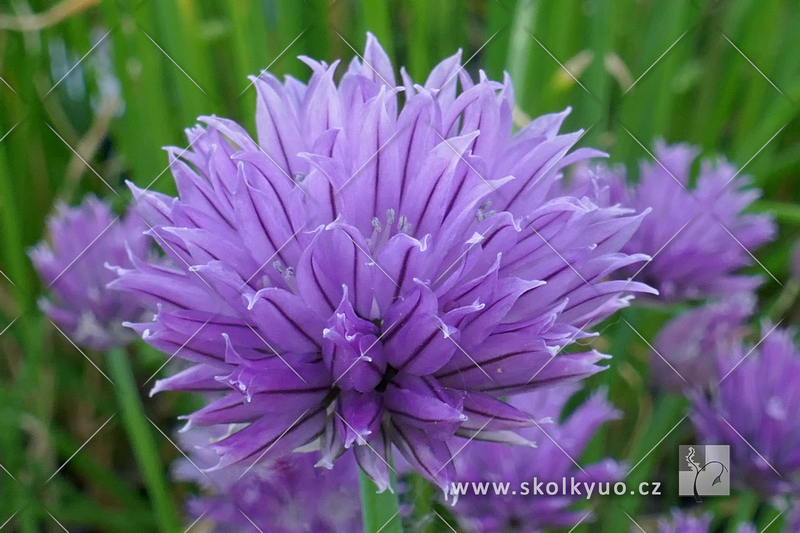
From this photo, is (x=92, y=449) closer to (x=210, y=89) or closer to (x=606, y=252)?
(x=210, y=89)

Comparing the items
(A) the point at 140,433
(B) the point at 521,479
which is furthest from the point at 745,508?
(A) the point at 140,433

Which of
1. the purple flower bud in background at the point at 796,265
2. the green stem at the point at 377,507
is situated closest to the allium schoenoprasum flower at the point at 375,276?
the green stem at the point at 377,507

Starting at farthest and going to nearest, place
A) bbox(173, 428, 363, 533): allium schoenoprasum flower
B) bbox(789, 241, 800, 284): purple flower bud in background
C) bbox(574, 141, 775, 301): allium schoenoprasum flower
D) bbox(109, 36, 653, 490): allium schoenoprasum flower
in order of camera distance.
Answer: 1. bbox(789, 241, 800, 284): purple flower bud in background
2. bbox(574, 141, 775, 301): allium schoenoprasum flower
3. bbox(173, 428, 363, 533): allium schoenoprasum flower
4. bbox(109, 36, 653, 490): allium schoenoprasum flower

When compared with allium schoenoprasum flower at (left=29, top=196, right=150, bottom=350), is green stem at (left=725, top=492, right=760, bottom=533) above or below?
below

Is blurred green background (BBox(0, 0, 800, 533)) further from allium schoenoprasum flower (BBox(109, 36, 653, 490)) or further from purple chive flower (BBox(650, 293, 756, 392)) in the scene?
allium schoenoprasum flower (BBox(109, 36, 653, 490))

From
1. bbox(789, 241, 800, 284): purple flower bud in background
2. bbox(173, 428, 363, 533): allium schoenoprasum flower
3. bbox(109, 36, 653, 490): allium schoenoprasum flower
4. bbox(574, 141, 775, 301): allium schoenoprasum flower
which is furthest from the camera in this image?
bbox(789, 241, 800, 284): purple flower bud in background

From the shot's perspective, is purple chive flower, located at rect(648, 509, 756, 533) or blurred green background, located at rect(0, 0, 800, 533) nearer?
purple chive flower, located at rect(648, 509, 756, 533)

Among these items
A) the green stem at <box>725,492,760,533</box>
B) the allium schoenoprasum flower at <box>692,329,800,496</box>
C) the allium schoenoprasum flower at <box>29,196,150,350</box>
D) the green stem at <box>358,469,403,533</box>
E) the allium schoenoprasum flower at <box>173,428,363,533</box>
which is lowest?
the green stem at <box>725,492,760,533</box>

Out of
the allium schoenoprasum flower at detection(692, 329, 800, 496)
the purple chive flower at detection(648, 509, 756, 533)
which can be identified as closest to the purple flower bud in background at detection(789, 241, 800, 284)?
the allium schoenoprasum flower at detection(692, 329, 800, 496)
